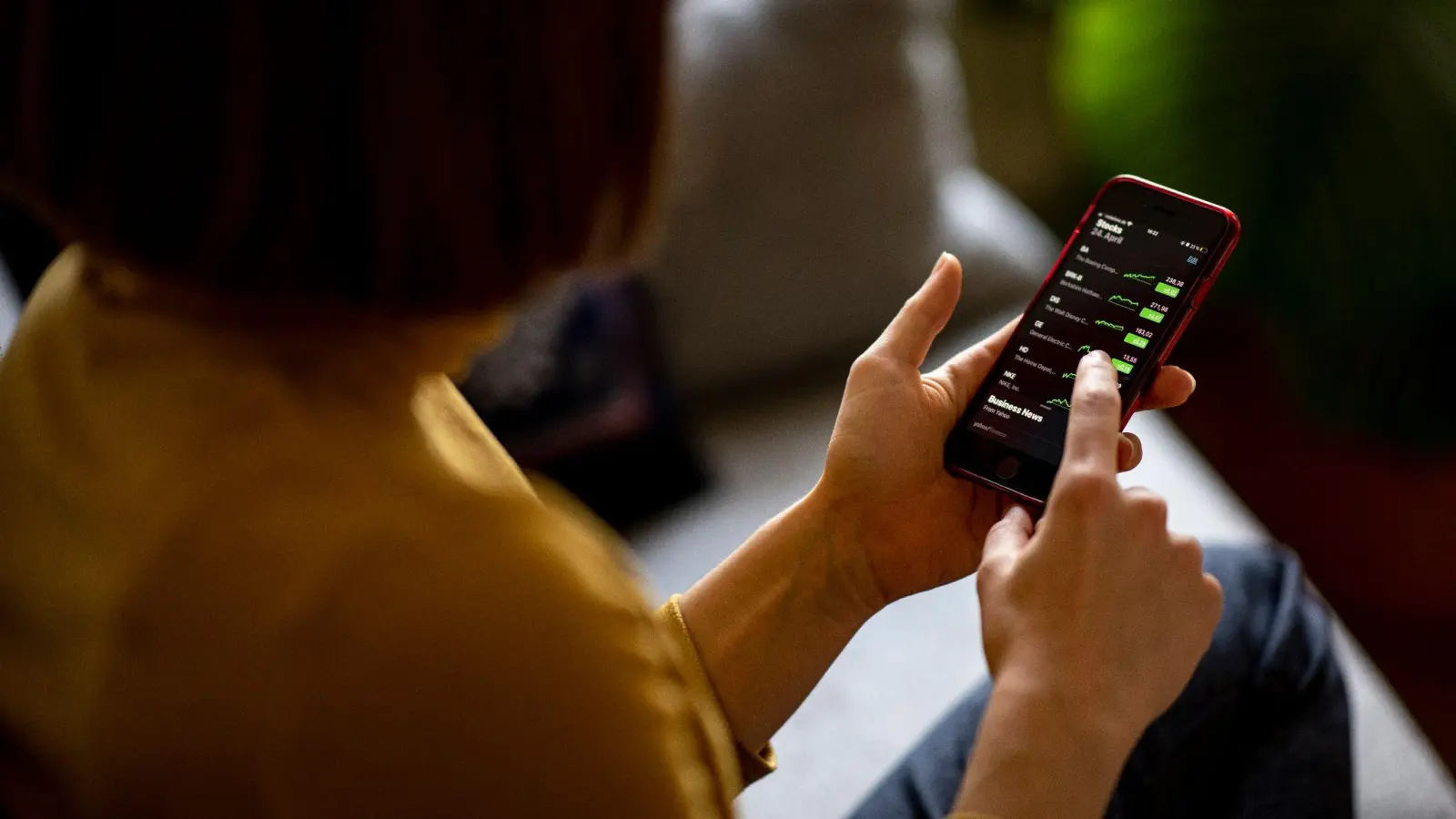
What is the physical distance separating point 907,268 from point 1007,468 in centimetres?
55

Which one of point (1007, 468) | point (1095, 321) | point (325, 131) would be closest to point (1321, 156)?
point (1095, 321)

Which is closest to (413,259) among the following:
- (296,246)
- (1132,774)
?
(296,246)

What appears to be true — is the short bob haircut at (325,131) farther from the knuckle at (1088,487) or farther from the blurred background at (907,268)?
the blurred background at (907,268)

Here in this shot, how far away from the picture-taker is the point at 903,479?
794 millimetres

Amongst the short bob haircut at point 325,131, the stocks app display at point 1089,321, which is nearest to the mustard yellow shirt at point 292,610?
the short bob haircut at point 325,131

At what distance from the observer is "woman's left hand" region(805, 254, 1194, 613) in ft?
2.57

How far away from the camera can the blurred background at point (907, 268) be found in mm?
1121

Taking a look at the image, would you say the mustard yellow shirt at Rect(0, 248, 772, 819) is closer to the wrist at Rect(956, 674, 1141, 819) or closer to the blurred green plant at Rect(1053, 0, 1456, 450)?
the wrist at Rect(956, 674, 1141, 819)

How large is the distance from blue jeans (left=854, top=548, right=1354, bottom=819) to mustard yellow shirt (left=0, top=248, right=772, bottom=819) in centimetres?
42

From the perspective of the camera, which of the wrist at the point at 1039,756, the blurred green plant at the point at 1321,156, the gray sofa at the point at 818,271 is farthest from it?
the blurred green plant at the point at 1321,156

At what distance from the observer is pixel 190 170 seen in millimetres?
403

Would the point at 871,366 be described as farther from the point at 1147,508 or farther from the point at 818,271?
the point at 818,271

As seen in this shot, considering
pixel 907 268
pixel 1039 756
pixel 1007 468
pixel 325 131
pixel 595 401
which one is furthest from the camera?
pixel 907 268

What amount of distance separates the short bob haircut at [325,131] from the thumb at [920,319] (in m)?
0.38
